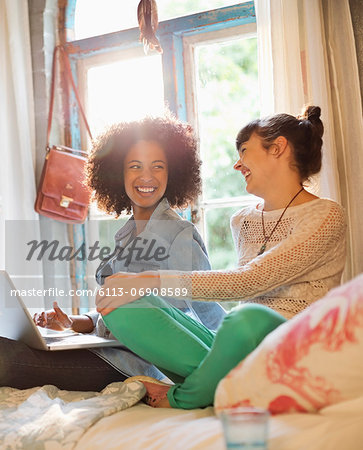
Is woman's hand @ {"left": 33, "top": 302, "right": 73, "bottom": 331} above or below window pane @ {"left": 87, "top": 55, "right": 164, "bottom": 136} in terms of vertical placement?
below

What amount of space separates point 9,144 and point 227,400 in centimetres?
210

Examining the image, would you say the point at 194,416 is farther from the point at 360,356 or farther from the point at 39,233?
the point at 39,233

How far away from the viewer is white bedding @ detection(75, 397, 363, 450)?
987mm

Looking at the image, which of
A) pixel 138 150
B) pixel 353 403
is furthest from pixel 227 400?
pixel 138 150

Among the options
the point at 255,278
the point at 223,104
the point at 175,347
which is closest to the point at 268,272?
the point at 255,278

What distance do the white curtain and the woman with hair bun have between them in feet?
→ 1.18

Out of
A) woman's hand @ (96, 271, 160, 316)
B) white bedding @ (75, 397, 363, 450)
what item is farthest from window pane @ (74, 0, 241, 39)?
white bedding @ (75, 397, 363, 450)

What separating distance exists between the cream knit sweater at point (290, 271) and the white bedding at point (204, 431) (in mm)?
335

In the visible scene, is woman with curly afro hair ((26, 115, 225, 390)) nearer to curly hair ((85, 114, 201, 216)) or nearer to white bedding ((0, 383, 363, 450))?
curly hair ((85, 114, 201, 216))

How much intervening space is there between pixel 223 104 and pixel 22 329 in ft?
5.32

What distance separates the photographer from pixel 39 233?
9.75 ft

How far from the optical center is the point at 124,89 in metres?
3.09

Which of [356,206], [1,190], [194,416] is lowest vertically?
[194,416]

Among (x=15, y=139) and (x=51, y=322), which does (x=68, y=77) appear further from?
(x=51, y=322)
